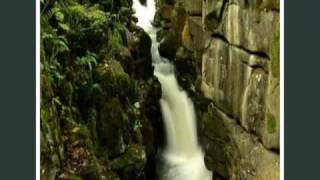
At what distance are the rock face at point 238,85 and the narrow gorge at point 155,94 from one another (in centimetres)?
2

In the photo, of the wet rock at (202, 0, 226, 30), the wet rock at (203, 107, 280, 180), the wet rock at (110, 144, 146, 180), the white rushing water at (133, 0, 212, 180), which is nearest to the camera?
the wet rock at (203, 107, 280, 180)

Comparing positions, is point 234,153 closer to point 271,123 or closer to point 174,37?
point 271,123

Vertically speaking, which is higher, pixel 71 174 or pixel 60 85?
pixel 60 85

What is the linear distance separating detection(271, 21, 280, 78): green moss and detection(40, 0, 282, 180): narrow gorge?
0.06 ft

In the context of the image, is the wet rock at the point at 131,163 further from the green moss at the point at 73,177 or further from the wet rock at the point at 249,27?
the wet rock at the point at 249,27

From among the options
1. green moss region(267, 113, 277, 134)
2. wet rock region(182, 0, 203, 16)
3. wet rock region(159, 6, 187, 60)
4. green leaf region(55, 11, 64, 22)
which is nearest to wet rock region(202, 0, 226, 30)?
wet rock region(182, 0, 203, 16)

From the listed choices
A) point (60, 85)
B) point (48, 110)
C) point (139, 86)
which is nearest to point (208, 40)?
point (139, 86)

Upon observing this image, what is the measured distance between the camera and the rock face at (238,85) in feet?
34.3

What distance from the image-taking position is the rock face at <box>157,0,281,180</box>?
10.5m

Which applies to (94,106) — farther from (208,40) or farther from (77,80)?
(208,40)

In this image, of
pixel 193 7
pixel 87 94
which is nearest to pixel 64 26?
pixel 87 94

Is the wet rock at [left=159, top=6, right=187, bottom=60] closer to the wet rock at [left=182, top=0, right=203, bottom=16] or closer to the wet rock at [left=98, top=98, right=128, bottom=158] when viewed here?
the wet rock at [left=182, top=0, right=203, bottom=16]

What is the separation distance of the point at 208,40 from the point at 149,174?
118 inches
